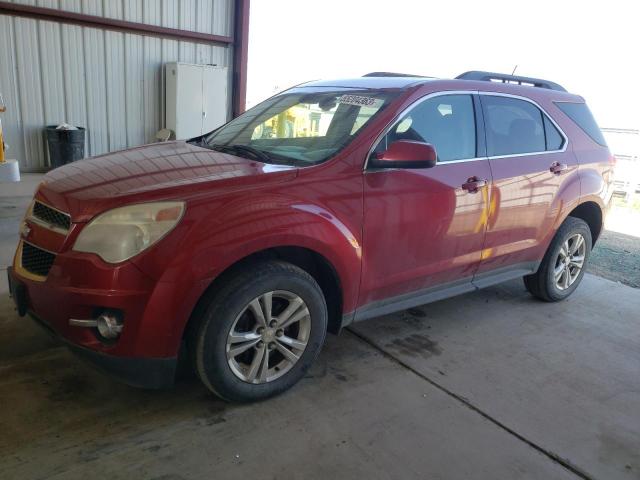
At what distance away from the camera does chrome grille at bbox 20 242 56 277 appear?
93.6 inches

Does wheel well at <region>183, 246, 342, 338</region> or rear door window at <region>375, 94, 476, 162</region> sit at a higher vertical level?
rear door window at <region>375, 94, 476, 162</region>

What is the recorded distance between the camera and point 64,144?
29.5 ft

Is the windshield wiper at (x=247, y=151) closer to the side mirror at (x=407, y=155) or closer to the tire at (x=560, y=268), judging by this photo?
the side mirror at (x=407, y=155)

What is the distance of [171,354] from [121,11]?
906 cm

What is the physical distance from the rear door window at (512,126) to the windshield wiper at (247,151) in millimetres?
1564

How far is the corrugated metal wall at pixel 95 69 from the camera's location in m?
8.80

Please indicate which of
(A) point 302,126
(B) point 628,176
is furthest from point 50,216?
(B) point 628,176

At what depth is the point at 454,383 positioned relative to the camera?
3027mm

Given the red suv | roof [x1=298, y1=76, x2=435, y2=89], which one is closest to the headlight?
the red suv

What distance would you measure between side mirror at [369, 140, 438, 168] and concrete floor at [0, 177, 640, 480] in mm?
1258

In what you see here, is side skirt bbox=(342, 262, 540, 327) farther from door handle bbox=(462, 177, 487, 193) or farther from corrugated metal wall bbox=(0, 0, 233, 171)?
corrugated metal wall bbox=(0, 0, 233, 171)

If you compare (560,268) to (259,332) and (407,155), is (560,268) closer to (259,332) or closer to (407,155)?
(407,155)

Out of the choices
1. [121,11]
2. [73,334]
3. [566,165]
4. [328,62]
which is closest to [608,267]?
[566,165]

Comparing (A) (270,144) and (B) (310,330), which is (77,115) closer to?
(A) (270,144)
